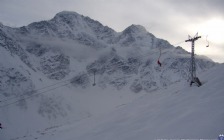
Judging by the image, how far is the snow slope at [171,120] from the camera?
18578 mm

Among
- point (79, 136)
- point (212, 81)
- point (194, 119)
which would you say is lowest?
point (79, 136)

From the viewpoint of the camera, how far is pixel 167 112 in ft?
78.7

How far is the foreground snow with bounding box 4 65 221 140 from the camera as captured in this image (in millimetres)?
18594

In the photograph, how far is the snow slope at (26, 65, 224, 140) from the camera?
18.6 meters

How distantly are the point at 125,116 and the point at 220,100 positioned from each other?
26.8ft

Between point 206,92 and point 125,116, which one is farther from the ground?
point 206,92

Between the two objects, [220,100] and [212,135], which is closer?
[212,135]

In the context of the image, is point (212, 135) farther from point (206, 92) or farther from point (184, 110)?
point (206, 92)

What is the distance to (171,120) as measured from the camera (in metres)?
21.8

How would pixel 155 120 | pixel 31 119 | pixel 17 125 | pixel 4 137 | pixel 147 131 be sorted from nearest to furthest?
pixel 147 131 → pixel 155 120 → pixel 4 137 → pixel 17 125 → pixel 31 119

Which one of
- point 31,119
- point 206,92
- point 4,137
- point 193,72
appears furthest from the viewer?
point 31,119

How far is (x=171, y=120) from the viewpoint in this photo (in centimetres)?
2177

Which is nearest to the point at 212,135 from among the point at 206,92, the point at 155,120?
the point at 155,120

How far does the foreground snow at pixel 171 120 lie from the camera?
18594mm
